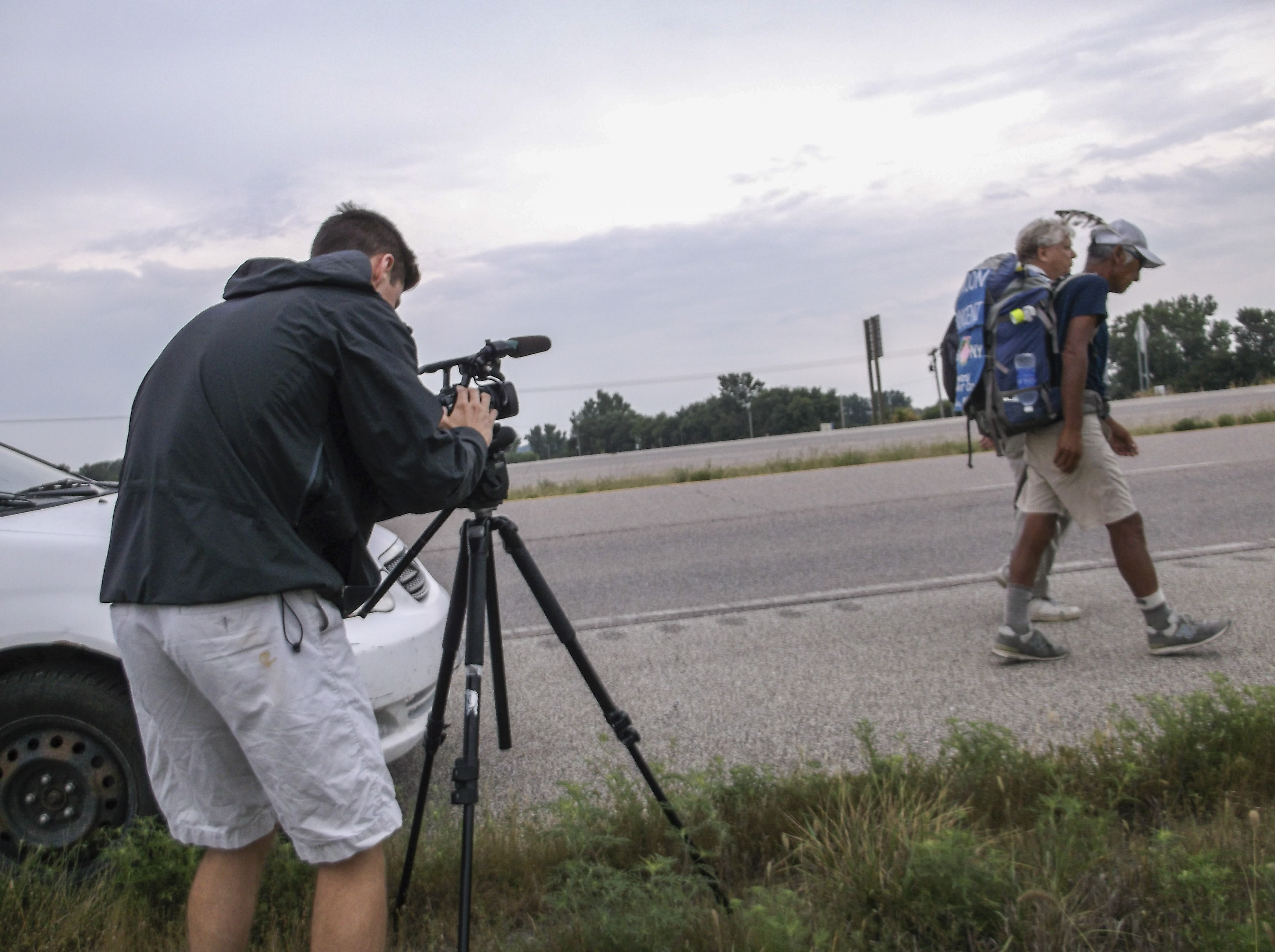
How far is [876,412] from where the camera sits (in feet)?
139

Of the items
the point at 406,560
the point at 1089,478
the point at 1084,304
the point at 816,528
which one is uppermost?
the point at 1084,304

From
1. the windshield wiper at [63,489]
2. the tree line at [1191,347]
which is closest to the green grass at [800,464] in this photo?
the windshield wiper at [63,489]

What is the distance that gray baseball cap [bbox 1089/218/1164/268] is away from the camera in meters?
5.23

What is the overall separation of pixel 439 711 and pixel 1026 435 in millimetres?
3475

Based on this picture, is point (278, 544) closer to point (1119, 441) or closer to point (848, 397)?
point (1119, 441)

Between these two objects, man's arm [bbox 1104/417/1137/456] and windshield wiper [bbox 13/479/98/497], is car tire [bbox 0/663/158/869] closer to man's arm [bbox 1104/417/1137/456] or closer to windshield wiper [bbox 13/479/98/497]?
windshield wiper [bbox 13/479/98/497]

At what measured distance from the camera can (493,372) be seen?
2586 mm

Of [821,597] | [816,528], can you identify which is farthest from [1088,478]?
[816,528]

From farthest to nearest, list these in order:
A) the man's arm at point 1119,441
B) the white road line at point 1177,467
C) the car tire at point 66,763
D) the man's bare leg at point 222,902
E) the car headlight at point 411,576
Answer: the white road line at point 1177,467 → the man's arm at point 1119,441 → the car headlight at point 411,576 → the car tire at point 66,763 → the man's bare leg at point 222,902

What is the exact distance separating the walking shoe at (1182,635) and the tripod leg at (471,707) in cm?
365

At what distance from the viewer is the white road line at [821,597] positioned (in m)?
6.77

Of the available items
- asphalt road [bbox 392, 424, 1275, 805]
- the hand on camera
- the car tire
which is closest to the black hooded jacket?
the hand on camera

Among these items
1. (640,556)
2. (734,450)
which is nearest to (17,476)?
(640,556)

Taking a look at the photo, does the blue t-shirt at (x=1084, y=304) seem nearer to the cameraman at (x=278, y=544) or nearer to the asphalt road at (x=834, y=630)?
the asphalt road at (x=834, y=630)
